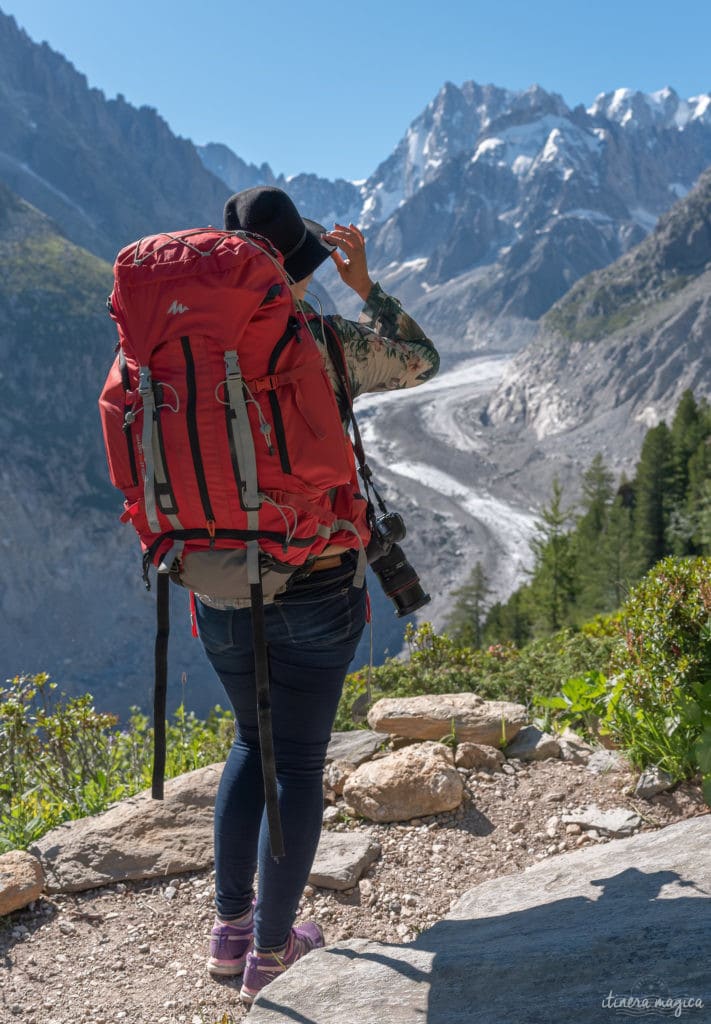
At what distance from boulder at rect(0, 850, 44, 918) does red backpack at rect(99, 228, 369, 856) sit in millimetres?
1736

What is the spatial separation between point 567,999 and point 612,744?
2.47m

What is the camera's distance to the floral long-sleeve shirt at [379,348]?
2299mm

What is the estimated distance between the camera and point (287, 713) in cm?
227

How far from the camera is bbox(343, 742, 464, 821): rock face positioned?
3.75m

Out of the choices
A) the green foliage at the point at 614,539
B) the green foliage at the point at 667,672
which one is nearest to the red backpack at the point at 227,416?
the green foliage at the point at 667,672

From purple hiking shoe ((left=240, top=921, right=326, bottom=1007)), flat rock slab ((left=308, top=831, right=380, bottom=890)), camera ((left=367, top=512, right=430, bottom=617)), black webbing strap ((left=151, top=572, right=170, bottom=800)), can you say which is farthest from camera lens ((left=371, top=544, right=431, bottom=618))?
flat rock slab ((left=308, top=831, right=380, bottom=890))

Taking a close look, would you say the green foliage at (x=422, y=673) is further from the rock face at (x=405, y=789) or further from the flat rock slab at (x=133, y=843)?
the flat rock slab at (x=133, y=843)

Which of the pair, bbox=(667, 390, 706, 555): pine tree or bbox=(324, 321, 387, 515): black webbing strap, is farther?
bbox=(667, 390, 706, 555): pine tree

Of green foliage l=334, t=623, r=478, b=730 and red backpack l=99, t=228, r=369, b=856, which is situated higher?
red backpack l=99, t=228, r=369, b=856

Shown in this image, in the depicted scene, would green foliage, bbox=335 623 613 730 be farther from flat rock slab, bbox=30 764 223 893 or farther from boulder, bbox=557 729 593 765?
flat rock slab, bbox=30 764 223 893

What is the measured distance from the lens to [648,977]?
182cm

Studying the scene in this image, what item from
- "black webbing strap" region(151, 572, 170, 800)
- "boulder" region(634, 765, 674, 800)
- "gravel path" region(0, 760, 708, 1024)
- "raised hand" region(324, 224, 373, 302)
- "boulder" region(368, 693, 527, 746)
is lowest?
"gravel path" region(0, 760, 708, 1024)

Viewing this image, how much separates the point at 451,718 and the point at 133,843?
186cm

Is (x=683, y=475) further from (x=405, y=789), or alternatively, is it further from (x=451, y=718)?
(x=405, y=789)
